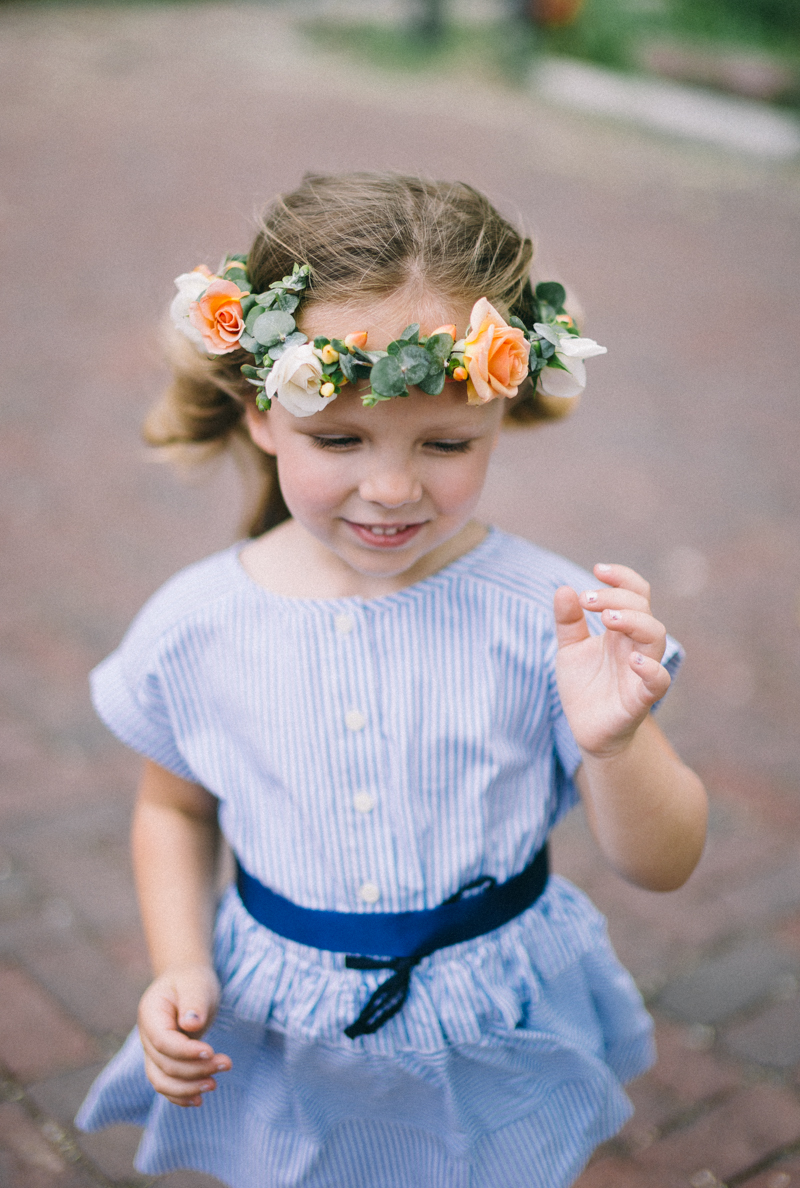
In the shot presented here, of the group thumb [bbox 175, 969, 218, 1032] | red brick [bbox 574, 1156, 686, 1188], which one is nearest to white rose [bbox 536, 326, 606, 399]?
thumb [bbox 175, 969, 218, 1032]

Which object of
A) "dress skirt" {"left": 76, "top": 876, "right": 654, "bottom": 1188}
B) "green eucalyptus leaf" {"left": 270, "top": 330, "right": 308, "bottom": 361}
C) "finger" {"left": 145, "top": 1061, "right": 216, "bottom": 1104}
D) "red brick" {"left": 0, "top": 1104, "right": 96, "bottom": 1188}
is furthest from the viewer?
"red brick" {"left": 0, "top": 1104, "right": 96, "bottom": 1188}

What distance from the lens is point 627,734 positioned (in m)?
1.50

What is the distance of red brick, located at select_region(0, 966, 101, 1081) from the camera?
2.49 m

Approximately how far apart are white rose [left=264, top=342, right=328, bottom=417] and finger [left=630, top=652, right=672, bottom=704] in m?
0.50

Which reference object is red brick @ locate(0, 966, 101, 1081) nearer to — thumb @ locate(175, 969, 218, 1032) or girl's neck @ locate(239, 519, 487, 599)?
thumb @ locate(175, 969, 218, 1032)

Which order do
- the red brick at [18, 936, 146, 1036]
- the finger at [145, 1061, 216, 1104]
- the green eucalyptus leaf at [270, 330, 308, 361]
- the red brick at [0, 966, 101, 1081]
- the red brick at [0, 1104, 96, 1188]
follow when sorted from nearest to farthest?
the green eucalyptus leaf at [270, 330, 308, 361] → the finger at [145, 1061, 216, 1104] → the red brick at [0, 1104, 96, 1188] → the red brick at [0, 966, 101, 1081] → the red brick at [18, 936, 146, 1036]

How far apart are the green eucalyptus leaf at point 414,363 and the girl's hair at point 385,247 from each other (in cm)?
14

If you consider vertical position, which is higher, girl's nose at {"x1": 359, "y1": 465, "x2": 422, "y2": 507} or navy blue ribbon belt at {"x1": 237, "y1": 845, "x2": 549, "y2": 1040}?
girl's nose at {"x1": 359, "y1": 465, "x2": 422, "y2": 507}

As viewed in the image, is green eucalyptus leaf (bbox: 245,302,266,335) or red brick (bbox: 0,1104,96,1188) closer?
green eucalyptus leaf (bbox: 245,302,266,335)

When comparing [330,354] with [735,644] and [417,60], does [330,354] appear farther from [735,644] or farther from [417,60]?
[417,60]

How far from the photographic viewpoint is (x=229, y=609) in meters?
1.78

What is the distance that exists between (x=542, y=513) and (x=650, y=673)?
142 inches

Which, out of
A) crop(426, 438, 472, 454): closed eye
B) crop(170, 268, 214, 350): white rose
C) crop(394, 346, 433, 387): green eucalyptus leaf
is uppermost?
crop(394, 346, 433, 387): green eucalyptus leaf

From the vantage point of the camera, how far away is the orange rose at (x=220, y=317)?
1597 millimetres
